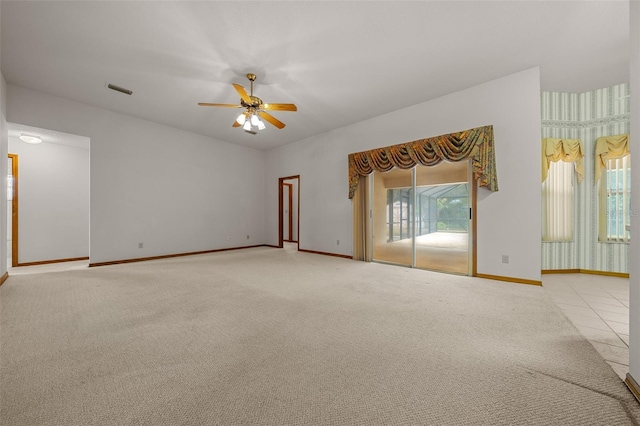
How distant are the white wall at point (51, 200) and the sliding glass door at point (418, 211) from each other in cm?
663

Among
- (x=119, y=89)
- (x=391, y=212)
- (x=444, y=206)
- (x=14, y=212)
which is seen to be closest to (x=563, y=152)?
(x=444, y=206)

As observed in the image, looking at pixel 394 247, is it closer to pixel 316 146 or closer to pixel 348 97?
pixel 316 146

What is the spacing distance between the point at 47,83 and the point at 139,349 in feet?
15.4

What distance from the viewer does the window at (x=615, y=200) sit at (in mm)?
4008

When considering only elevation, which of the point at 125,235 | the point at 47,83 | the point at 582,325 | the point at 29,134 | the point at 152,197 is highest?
the point at 47,83

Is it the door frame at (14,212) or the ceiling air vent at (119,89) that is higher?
the ceiling air vent at (119,89)

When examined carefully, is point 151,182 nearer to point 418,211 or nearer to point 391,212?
point 418,211

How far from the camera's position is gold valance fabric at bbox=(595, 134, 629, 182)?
3.94 metres

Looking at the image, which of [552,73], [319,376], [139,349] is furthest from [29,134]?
[552,73]

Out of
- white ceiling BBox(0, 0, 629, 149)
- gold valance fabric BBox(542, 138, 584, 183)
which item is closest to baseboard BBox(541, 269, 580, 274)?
gold valance fabric BBox(542, 138, 584, 183)

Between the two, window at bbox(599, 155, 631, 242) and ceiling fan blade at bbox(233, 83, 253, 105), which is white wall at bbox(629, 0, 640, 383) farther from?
window at bbox(599, 155, 631, 242)

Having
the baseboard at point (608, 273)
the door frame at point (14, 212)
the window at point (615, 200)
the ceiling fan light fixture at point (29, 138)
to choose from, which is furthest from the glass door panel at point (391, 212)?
the door frame at point (14, 212)

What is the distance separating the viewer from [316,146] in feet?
20.8

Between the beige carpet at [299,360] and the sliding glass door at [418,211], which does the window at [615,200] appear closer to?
the sliding glass door at [418,211]
